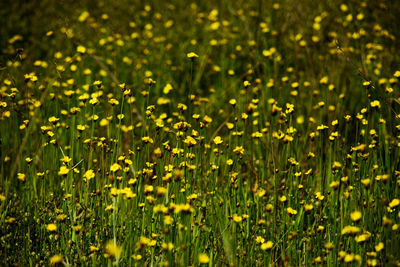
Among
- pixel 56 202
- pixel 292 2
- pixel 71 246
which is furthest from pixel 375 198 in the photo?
pixel 292 2

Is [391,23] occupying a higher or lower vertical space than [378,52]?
higher

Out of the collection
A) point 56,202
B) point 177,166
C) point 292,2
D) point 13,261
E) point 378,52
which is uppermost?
point 292,2

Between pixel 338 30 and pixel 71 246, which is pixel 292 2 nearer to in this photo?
pixel 338 30

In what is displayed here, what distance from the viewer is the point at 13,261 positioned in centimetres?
212

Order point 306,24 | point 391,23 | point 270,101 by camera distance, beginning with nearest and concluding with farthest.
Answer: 1. point 270,101
2. point 391,23
3. point 306,24

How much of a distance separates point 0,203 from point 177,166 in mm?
1046

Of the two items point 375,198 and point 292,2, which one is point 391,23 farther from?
point 375,198

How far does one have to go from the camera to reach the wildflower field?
2.09 metres

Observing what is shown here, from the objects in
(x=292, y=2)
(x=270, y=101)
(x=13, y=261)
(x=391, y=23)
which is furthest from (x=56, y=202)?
(x=391, y=23)

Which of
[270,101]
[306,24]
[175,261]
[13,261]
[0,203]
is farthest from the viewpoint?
[306,24]

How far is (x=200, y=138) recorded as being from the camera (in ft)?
7.77

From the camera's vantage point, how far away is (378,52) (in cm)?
443

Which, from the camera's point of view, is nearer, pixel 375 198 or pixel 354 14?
pixel 375 198

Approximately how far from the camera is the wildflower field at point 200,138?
2.09 meters
